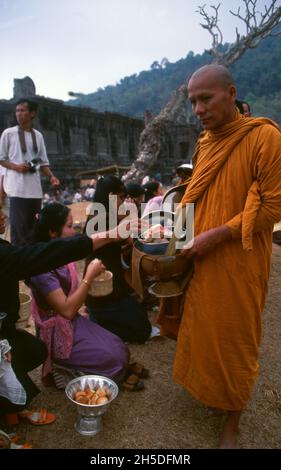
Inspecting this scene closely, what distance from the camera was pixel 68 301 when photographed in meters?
2.80

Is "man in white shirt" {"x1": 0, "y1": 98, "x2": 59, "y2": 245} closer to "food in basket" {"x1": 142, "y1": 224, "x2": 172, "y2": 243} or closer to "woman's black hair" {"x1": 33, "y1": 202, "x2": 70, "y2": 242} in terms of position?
"woman's black hair" {"x1": 33, "y1": 202, "x2": 70, "y2": 242}

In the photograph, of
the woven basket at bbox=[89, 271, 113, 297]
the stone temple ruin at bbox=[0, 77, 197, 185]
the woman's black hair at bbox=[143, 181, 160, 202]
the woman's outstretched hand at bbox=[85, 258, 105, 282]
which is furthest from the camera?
the stone temple ruin at bbox=[0, 77, 197, 185]

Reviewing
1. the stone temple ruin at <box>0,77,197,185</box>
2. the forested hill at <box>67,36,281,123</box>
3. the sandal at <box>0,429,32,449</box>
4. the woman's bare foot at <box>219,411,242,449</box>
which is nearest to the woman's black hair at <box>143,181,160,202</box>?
the woman's bare foot at <box>219,411,242,449</box>

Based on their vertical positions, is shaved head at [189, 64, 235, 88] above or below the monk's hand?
above

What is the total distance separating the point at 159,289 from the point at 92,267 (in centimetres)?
54

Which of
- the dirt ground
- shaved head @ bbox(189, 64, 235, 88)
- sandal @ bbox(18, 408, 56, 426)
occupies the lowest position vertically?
the dirt ground

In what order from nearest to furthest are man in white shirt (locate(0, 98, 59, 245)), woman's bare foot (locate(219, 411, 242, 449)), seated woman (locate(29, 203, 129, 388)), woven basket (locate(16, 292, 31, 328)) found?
woman's bare foot (locate(219, 411, 242, 449)) < seated woman (locate(29, 203, 129, 388)) < woven basket (locate(16, 292, 31, 328)) < man in white shirt (locate(0, 98, 59, 245))

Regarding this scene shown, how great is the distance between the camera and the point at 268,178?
86.7 inches

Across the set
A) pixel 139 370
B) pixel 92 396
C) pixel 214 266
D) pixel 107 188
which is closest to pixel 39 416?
pixel 92 396

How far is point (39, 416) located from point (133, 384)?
0.81 meters

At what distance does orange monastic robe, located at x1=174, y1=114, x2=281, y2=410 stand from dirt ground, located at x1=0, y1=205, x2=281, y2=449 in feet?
1.16

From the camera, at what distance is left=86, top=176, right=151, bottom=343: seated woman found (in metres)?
3.85

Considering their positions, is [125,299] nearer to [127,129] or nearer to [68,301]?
[68,301]

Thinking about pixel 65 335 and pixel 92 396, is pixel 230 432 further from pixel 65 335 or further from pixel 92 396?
pixel 65 335
